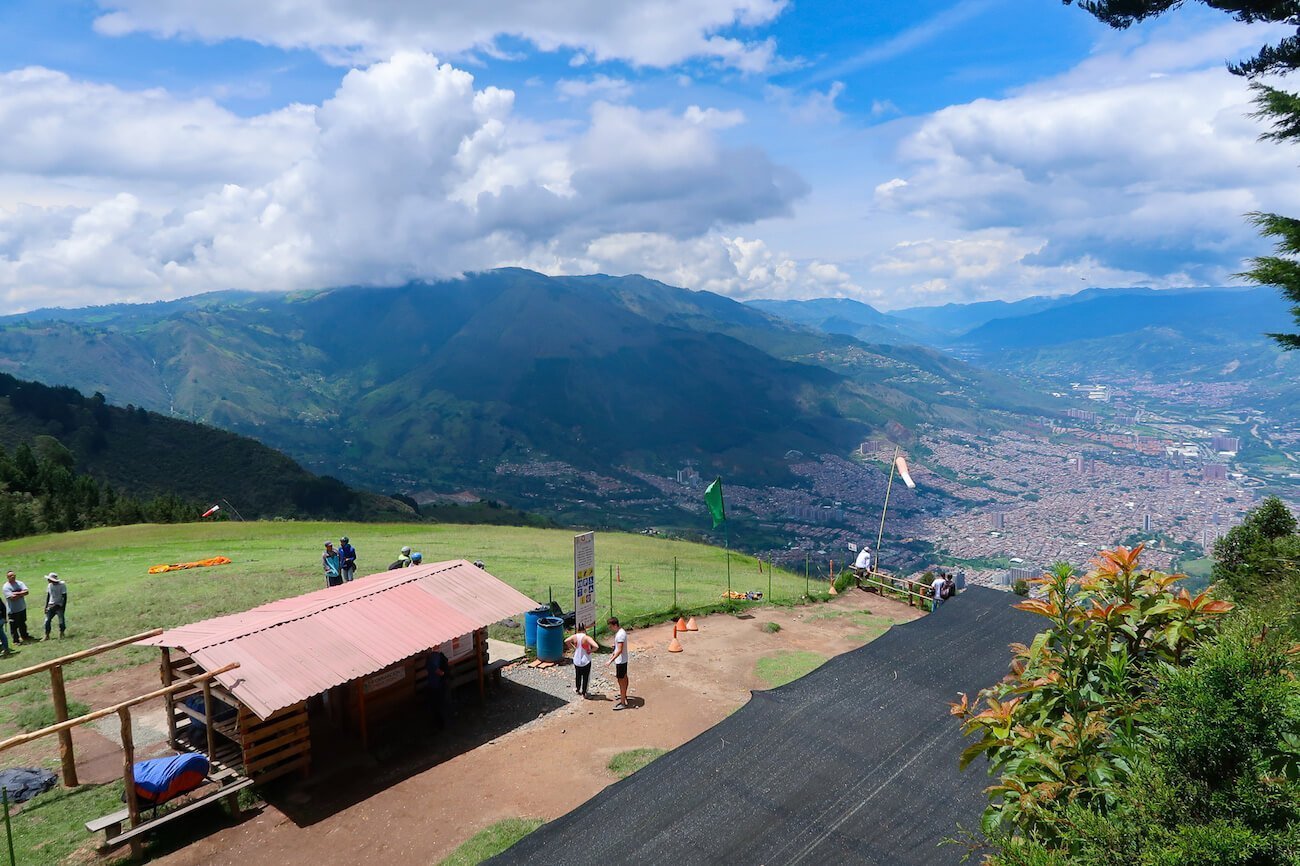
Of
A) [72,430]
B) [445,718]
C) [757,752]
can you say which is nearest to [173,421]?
[72,430]

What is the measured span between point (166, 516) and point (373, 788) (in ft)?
161

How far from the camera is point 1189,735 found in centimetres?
534

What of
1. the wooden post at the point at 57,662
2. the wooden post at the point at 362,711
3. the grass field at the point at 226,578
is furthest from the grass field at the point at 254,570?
the wooden post at the point at 362,711

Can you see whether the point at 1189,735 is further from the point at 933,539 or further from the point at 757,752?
the point at 933,539

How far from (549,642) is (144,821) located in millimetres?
10058

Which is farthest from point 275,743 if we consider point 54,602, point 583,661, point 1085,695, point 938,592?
point 938,592

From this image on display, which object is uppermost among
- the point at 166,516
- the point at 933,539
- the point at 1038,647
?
the point at 1038,647

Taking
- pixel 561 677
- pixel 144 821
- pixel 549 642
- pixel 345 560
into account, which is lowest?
pixel 561 677

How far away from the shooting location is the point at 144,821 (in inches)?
480

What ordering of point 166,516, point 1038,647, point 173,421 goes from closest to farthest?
point 1038,647, point 166,516, point 173,421

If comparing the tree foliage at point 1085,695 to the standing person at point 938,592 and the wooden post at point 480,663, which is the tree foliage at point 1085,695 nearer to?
the wooden post at point 480,663

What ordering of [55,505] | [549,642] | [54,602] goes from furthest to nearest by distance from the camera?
[55,505]
[54,602]
[549,642]

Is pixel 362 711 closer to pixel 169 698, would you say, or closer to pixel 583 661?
pixel 169 698

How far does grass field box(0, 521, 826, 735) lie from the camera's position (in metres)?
22.2
